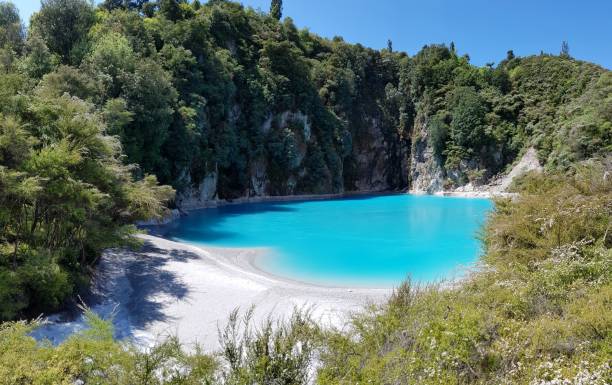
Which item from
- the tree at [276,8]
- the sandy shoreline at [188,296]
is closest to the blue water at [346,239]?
the sandy shoreline at [188,296]

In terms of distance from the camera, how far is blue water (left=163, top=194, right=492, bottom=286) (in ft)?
51.5

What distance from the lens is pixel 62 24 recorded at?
91.8 feet

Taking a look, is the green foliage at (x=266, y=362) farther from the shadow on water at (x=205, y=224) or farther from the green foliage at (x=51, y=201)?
the shadow on water at (x=205, y=224)

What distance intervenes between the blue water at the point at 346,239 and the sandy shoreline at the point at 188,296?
7.14ft

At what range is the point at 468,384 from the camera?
4078 mm

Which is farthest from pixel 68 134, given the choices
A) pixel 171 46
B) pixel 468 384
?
pixel 171 46

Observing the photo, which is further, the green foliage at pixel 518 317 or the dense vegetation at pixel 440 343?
the green foliage at pixel 518 317

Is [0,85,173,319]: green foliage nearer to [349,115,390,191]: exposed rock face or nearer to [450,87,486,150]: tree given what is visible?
[349,115,390,191]: exposed rock face

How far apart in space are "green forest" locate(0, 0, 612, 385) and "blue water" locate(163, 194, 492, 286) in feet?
9.92

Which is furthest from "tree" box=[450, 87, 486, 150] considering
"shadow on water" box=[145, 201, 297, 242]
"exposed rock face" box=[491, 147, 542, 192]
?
"shadow on water" box=[145, 201, 297, 242]

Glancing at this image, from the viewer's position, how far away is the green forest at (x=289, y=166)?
13.7ft

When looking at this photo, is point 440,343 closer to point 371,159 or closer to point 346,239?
point 346,239

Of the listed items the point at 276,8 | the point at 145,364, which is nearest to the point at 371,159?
the point at 276,8

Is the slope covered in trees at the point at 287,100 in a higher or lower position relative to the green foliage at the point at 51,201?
higher
